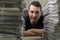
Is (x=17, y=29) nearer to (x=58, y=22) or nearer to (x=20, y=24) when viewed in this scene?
(x=20, y=24)

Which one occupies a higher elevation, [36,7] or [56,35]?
[36,7]

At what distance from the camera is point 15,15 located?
526 mm

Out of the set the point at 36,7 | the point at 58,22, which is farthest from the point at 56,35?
the point at 36,7

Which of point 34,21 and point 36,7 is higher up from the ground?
point 36,7

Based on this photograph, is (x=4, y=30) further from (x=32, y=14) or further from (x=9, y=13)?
(x=32, y=14)

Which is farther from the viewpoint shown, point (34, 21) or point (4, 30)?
point (34, 21)

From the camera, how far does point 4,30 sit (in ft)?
1.72

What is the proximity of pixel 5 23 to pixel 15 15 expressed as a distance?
43 mm

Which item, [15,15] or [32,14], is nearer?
[15,15]

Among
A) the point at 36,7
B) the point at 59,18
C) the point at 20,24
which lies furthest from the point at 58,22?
the point at 36,7

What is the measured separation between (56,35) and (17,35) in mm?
136

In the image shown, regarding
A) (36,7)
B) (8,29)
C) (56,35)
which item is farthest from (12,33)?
(36,7)

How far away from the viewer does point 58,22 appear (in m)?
0.54

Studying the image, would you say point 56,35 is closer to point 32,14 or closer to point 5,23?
point 5,23
